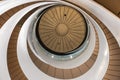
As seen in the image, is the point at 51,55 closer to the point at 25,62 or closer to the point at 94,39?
the point at 25,62

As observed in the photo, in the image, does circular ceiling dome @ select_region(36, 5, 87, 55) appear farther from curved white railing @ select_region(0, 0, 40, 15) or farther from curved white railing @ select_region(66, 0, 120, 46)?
curved white railing @ select_region(66, 0, 120, 46)

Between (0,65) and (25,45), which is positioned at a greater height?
(25,45)

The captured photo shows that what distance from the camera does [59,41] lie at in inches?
290

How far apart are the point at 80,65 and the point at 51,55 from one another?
985 mm

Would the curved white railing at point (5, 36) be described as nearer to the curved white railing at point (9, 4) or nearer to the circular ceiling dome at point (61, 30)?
the curved white railing at point (9, 4)

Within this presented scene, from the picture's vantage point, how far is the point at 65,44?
23.9 feet

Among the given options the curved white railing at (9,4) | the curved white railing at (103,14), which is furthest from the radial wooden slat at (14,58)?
the curved white railing at (103,14)

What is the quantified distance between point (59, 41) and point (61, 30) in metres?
0.35

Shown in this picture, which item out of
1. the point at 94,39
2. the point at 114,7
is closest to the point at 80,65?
the point at 94,39

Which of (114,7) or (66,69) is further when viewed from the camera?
(66,69)

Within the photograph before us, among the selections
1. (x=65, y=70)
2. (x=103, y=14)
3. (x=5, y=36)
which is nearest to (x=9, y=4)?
(x=5, y=36)

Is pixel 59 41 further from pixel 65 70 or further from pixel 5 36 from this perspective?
pixel 5 36

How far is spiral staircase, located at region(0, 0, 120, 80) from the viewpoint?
3.71 meters

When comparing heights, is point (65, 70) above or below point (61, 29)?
below
